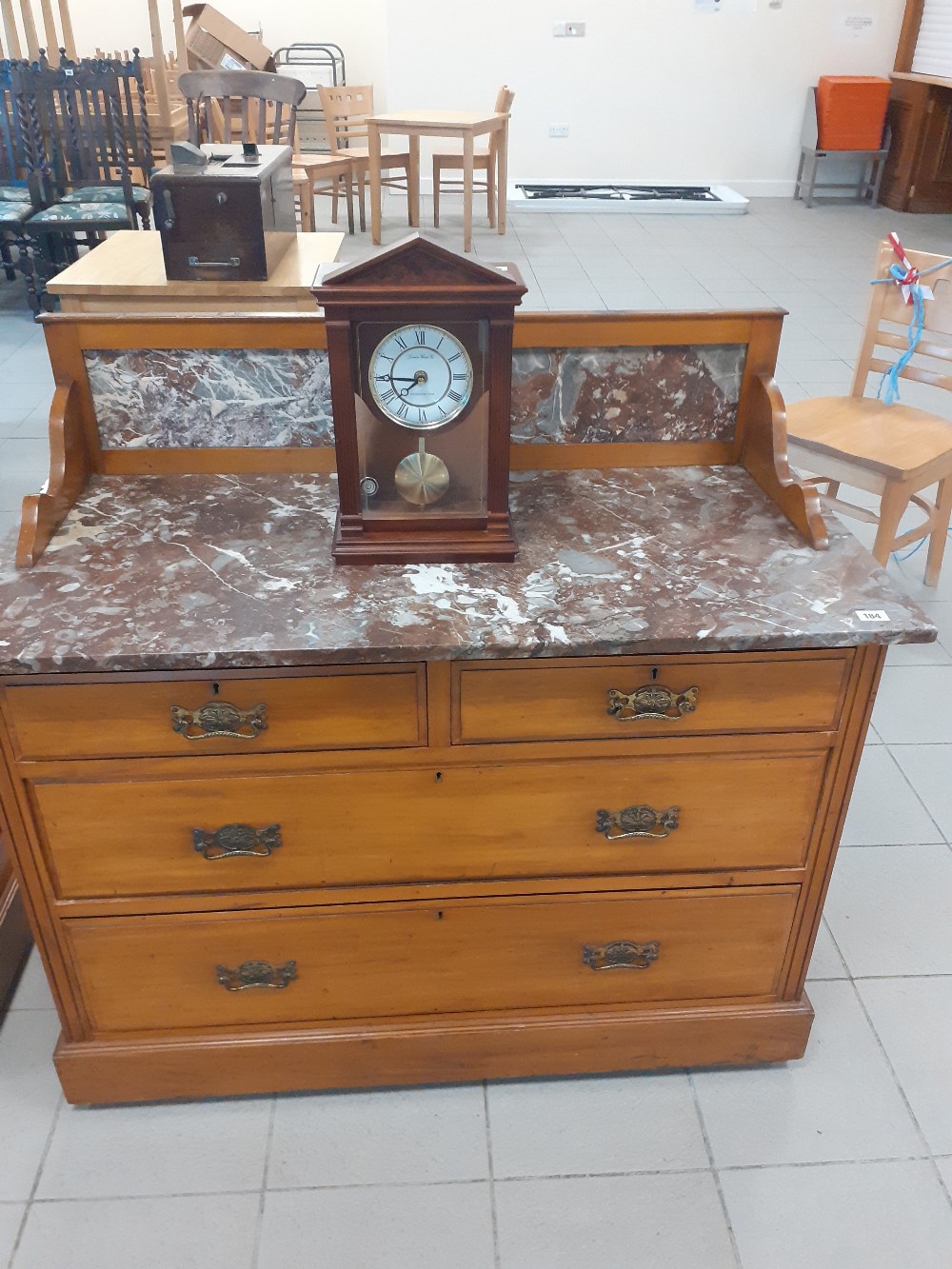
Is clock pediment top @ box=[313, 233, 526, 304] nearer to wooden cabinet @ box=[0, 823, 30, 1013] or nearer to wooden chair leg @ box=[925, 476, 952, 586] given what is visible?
wooden cabinet @ box=[0, 823, 30, 1013]

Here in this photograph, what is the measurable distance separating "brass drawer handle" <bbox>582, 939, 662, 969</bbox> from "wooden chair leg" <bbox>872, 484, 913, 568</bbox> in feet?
5.05

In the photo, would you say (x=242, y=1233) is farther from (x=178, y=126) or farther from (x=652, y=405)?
(x=178, y=126)

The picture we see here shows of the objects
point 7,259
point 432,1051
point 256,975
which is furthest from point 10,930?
point 7,259

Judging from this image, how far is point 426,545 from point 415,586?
88 millimetres

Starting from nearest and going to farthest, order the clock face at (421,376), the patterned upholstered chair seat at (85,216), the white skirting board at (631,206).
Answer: the clock face at (421,376)
the patterned upholstered chair seat at (85,216)
the white skirting board at (631,206)

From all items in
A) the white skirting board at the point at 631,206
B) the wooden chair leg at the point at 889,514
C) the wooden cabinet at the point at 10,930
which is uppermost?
the wooden chair leg at the point at 889,514

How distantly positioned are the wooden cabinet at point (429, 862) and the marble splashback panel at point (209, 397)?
1.87ft

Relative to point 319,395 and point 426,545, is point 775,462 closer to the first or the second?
point 426,545

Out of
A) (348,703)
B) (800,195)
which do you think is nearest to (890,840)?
(348,703)

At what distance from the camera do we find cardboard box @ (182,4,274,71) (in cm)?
818

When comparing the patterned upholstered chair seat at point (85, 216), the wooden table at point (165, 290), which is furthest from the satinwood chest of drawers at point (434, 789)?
the patterned upholstered chair seat at point (85, 216)

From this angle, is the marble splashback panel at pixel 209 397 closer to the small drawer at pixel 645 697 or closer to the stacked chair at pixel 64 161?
the small drawer at pixel 645 697

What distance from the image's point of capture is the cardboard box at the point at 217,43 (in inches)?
322

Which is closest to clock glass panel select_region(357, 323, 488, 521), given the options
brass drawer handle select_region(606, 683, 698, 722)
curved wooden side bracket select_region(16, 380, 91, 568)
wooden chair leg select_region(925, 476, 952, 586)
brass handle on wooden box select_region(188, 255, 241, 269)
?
brass drawer handle select_region(606, 683, 698, 722)
